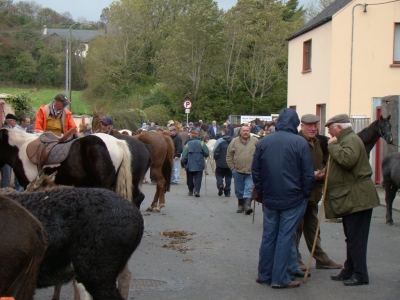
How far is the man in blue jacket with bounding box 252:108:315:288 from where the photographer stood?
7156mm

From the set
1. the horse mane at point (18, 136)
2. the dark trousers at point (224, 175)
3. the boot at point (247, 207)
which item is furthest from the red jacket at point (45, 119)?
the dark trousers at point (224, 175)

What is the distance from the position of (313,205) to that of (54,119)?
5.10 m

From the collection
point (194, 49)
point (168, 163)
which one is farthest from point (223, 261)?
point (194, 49)

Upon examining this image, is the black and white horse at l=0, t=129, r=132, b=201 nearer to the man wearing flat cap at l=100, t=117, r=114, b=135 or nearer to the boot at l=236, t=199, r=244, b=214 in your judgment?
the man wearing flat cap at l=100, t=117, r=114, b=135

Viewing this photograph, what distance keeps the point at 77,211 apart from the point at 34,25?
77.0m

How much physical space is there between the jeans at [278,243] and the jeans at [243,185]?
6.30m

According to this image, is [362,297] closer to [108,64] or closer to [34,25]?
[108,64]

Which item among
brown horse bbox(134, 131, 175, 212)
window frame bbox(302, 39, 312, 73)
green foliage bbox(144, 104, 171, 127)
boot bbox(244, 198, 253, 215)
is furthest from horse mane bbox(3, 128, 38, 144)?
green foliage bbox(144, 104, 171, 127)

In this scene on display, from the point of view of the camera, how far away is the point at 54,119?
1053 cm

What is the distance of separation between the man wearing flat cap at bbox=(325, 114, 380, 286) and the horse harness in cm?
447

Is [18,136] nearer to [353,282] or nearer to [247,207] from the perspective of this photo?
[353,282]

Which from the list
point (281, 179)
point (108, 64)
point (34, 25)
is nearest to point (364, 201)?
point (281, 179)

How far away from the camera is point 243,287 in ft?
24.0

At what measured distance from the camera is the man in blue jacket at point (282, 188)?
282 inches
